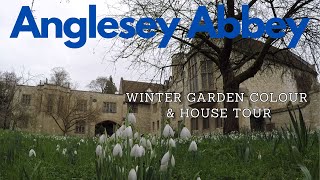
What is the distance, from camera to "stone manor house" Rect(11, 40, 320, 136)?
1691 centimetres

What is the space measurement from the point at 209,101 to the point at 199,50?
613 inches

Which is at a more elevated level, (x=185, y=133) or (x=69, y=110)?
(x=69, y=110)

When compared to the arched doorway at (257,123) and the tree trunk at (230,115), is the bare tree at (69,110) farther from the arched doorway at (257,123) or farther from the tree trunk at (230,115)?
the tree trunk at (230,115)

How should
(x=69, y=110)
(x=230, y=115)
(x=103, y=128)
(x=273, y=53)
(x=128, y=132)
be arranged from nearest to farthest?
(x=128, y=132), (x=103, y=128), (x=230, y=115), (x=273, y=53), (x=69, y=110)

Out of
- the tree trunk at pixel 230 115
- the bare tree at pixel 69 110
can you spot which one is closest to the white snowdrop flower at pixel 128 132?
the tree trunk at pixel 230 115

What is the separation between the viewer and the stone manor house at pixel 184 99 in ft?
55.5

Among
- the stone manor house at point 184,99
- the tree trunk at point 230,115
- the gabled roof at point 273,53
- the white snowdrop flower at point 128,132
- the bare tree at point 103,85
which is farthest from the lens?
the bare tree at point 103,85

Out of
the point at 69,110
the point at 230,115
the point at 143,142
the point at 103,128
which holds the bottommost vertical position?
the point at 143,142

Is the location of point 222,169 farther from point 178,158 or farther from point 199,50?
point 199,50

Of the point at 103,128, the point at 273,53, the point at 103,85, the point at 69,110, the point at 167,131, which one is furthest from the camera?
the point at 103,85

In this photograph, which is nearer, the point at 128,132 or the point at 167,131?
the point at 128,132

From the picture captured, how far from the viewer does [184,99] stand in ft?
119

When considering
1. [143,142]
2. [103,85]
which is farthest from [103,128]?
[103,85]

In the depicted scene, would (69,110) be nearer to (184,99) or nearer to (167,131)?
(184,99)
